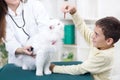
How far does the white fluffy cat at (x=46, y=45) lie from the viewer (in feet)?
4.00

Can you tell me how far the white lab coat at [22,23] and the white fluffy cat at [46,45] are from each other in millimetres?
161

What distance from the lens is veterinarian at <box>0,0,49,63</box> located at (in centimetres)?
149

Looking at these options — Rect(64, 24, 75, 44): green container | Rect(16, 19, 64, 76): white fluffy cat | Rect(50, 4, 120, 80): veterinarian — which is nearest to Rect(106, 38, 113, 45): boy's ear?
Rect(50, 4, 120, 80): veterinarian

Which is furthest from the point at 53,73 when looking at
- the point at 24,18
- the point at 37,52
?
the point at 24,18

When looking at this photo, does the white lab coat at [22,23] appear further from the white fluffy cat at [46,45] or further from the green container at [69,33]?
the green container at [69,33]

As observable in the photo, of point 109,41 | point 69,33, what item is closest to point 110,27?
point 109,41

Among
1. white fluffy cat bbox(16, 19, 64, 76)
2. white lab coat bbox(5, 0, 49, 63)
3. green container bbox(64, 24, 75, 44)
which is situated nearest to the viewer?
white fluffy cat bbox(16, 19, 64, 76)

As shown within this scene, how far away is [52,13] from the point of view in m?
2.53

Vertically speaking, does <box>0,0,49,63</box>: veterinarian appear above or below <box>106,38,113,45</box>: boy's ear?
above

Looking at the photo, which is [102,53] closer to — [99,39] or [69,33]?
[99,39]

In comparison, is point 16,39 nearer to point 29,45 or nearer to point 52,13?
point 29,45

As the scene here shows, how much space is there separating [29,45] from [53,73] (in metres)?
0.19

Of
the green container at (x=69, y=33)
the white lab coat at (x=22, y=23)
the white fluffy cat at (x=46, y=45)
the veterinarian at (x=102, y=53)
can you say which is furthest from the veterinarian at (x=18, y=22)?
the green container at (x=69, y=33)

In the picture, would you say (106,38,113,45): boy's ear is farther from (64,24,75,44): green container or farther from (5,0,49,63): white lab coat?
(64,24,75,44): green container
